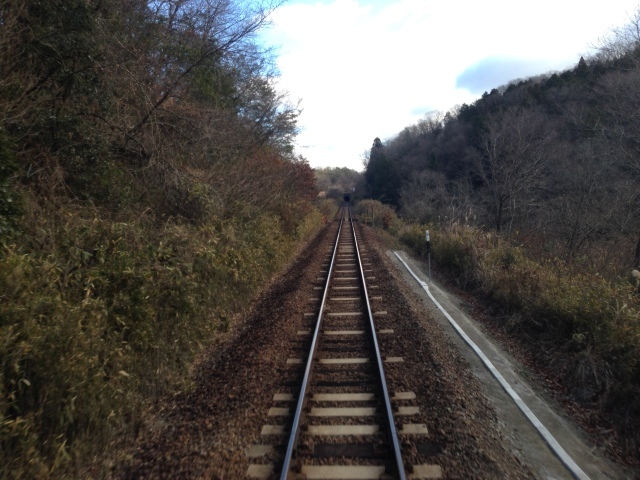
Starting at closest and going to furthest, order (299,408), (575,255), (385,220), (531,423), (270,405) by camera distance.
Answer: (299,408)
(531,423)
(270,405)
(575,255)
(385,220)

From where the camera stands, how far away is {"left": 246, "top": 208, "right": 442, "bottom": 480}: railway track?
12.7 ft

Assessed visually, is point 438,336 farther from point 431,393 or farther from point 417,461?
point 417,461

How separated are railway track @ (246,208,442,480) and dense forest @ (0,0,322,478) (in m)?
1.63

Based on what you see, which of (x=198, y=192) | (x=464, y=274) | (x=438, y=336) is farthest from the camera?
(x=464, y=274)

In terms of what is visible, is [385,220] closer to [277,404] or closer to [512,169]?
[512,169]

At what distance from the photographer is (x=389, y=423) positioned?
441cm

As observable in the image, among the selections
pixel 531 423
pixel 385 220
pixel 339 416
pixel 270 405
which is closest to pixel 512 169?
pixel 531 423

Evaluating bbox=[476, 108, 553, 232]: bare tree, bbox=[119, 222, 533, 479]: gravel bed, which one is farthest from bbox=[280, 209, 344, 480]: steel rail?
bbox=[476, 108, 553, 232]: bare tree

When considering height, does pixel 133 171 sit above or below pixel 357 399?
above

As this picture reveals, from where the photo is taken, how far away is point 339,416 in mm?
4746

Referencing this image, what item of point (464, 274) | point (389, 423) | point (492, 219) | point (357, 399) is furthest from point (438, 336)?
point (492, 219)

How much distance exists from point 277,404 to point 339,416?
2.72ft

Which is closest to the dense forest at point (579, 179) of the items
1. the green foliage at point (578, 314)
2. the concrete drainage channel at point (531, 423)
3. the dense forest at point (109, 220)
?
the green foliage at point (578, 314)

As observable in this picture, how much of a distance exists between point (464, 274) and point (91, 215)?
10.2 meters
